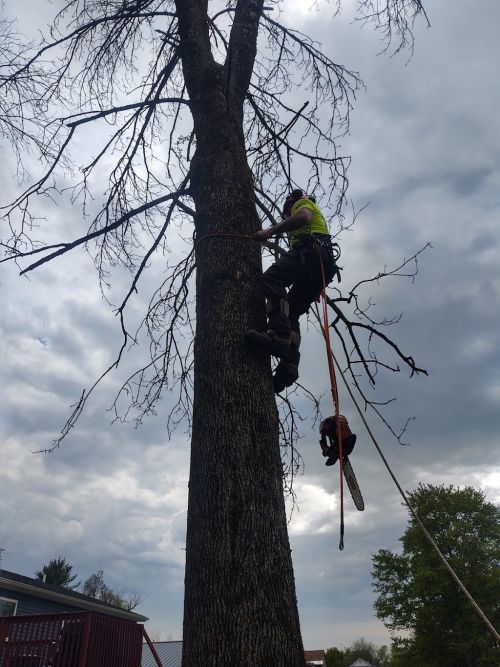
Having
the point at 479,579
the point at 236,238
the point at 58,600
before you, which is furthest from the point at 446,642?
the point at 236,238

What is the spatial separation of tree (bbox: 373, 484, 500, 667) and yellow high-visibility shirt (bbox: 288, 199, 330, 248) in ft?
62.2

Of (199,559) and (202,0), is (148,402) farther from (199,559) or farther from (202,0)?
(202,0)

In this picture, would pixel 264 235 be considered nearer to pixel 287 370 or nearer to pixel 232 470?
pixel 287 370

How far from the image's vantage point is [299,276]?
3.58 metres

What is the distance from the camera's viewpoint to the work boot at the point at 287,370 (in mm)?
3326

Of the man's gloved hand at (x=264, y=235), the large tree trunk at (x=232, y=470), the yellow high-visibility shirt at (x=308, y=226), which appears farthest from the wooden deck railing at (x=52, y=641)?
the man's gloved hand at (x=264, y=235)

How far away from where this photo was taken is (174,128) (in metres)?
5.69

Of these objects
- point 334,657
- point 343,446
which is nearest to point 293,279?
point 343,446

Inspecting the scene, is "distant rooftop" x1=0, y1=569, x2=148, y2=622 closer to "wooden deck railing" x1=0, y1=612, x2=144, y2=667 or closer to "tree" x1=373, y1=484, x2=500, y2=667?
"wooden deck railing" x1=0, y1=612, x2=144, y2=667

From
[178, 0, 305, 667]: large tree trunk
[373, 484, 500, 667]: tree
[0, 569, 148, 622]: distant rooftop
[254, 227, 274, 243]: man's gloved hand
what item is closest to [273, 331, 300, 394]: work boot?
[178, 0, 305, 667]: large tree trunk

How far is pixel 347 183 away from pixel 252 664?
4807mm

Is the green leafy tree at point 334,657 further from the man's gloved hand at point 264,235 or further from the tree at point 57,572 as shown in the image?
the man's gloved hand at point 264,235

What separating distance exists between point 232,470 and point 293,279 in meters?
1.45

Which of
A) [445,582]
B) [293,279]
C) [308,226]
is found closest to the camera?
[293,279]
